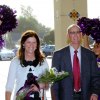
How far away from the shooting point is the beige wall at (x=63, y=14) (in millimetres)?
7461

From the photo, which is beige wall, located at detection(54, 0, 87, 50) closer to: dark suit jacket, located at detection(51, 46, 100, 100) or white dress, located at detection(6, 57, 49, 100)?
dark suit jacket, located at detection(51, 46, 100, 100)

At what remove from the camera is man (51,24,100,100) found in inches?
161

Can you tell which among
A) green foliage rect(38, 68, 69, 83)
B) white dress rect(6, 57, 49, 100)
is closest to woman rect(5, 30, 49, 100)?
white dress rect(6, 57, 49, 100)

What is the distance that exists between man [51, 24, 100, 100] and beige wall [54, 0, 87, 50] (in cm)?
331

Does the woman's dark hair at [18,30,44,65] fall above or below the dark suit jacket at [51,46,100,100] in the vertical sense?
above

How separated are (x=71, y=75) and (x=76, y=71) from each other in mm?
70

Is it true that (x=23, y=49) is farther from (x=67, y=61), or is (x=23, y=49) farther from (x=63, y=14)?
(x=63, y=14)

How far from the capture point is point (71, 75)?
4086mm

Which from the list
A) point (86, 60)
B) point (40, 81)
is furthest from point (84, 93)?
point (40, 81)

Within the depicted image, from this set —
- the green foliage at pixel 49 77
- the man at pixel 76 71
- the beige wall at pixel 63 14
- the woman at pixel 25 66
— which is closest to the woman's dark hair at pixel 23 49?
the woman at pixel 25 66

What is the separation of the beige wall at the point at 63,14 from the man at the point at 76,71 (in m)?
3.31

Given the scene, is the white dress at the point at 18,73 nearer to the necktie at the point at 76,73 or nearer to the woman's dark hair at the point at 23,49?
the woman's dark hair at the point at 23,49

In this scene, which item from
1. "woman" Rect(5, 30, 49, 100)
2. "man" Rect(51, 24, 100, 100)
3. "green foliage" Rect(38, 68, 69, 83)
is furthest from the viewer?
"man" Rect(51, 24, 100, 100)

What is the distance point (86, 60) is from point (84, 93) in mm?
358
